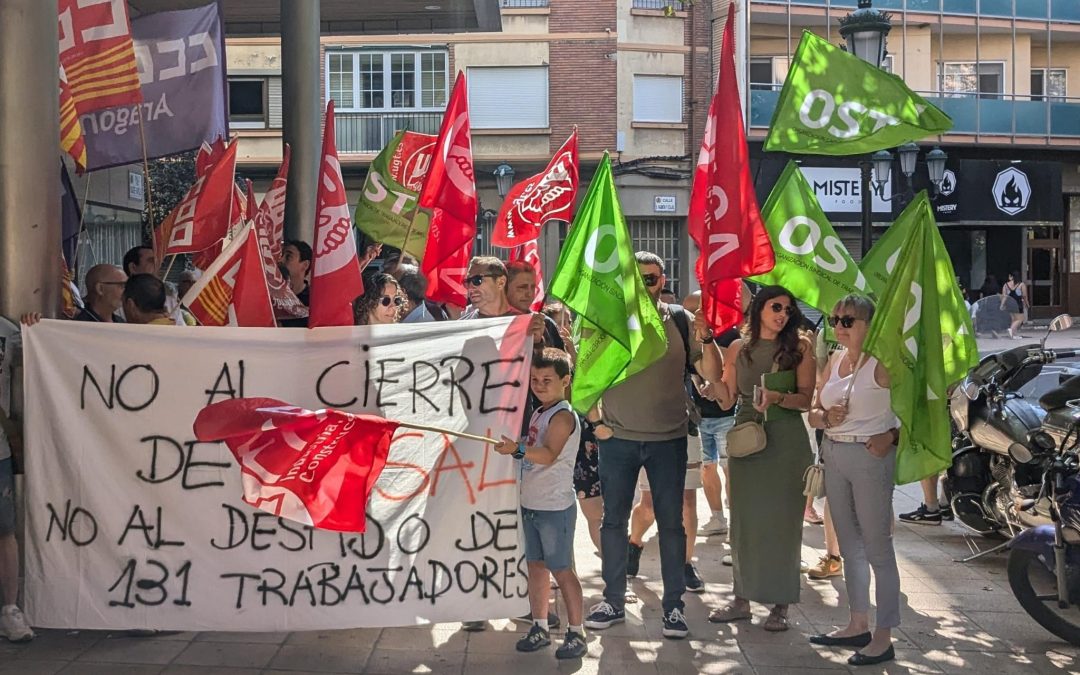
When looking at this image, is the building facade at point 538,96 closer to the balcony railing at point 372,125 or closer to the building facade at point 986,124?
the balcony railing at point 372,125

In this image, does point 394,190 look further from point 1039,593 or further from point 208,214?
point 1039,593

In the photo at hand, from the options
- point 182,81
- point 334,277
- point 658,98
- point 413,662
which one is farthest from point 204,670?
point 658,98

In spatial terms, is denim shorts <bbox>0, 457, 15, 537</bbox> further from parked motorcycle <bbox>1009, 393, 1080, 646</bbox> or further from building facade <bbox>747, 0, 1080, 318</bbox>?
building facade <bbox>747, 0, 1080, 318</bbox>

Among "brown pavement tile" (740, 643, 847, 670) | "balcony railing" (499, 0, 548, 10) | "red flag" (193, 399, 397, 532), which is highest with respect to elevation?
"balcony railing" (499, 0, 548, 10)

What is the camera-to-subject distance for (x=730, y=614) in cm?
639

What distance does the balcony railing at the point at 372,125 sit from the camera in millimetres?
31156

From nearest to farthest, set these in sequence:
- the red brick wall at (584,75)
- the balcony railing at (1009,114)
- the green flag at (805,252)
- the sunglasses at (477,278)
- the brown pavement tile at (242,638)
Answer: the brown pavement tile at (242,638), the sunglasses at (477,278), the green flag at (805,252), the red brick wall at (584,75), the balcony railing at (1009,114)

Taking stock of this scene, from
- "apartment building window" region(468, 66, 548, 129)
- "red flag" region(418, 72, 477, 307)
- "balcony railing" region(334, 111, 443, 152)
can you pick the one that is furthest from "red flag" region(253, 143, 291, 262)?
"balcony railing" region(334, 111, 443, 152)

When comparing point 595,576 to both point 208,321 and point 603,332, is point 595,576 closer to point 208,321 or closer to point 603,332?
point 603,332

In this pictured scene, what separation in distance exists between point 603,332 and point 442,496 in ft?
3.68

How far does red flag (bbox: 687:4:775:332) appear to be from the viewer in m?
6.18

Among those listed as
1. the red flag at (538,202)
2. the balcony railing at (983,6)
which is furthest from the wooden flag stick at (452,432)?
the balcony railing at (983,6)

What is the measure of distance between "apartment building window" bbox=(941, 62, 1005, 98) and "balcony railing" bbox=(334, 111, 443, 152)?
14.0m

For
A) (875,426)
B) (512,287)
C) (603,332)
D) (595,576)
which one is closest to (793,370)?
(875,426)
